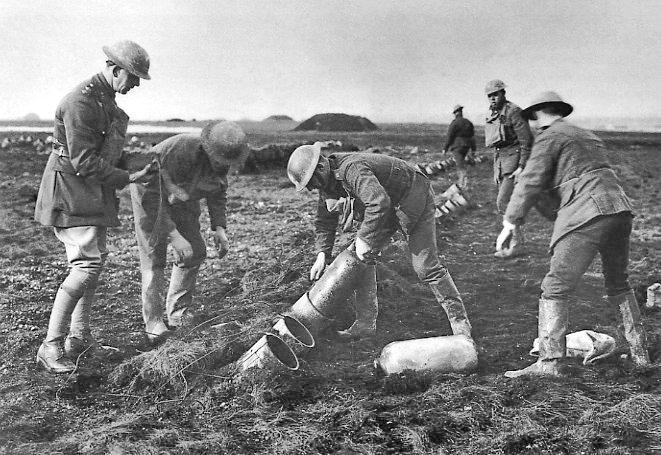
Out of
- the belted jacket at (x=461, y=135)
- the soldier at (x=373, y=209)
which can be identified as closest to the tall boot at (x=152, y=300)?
the soldier at (x=373, y=209)

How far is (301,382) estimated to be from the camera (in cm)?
378

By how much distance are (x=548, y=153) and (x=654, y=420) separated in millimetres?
1563

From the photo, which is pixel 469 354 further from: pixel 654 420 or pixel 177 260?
pixel 177 260

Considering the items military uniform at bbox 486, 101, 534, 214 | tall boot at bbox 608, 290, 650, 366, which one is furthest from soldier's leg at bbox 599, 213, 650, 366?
military uniform at bbox 486, 101, 534, 214

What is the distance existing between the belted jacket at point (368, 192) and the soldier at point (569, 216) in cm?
75

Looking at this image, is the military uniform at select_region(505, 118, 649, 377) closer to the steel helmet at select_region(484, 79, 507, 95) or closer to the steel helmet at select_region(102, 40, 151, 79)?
the steel helmet at select_region(102, 40, 151, 79)

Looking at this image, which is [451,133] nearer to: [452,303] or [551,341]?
[452,303]

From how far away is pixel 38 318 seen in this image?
4.86 metres

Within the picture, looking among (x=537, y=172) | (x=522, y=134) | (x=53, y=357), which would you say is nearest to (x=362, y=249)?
(x=537, y=172)

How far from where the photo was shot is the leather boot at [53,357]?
4043 millimetres

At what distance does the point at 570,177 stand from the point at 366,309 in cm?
165

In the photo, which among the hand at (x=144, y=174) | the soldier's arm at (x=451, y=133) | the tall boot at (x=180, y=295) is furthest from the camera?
the soldier's arm at (x=451, y=133)

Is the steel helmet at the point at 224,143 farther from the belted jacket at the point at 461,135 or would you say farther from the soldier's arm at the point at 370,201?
the belted jacket at the point at 461,135

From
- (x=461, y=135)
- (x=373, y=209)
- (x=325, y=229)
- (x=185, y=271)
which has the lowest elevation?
(x=185, y=271)
